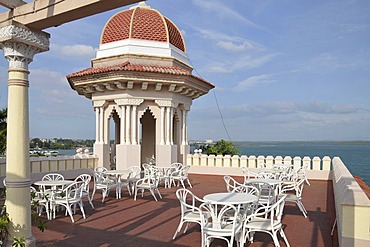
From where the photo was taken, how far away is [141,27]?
1352 centimetres

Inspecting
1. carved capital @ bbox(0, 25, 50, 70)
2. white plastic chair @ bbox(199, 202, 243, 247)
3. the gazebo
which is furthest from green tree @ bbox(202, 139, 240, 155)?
carved capital @ bbox(0, 25, 50, 70)

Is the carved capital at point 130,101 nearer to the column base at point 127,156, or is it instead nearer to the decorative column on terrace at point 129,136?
the decorative column on terrace at point 129,136

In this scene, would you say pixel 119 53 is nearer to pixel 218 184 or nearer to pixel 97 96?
pixel 97 96

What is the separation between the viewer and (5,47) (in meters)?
4.09

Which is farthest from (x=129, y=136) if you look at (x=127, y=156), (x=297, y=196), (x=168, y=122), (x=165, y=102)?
(x=297, y=196)

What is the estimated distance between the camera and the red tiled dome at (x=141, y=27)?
13375 millimetres

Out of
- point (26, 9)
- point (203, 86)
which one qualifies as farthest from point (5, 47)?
point (203, 86)

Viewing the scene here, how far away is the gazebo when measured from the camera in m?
12.5

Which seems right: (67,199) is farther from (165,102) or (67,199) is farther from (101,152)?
(165,102)

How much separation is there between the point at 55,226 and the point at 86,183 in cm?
115

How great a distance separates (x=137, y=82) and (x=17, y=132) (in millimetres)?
8534

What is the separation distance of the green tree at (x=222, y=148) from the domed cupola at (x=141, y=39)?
280 inches

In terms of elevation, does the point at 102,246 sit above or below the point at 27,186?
below

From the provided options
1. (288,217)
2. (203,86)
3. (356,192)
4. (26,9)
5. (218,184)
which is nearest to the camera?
(26,9)
